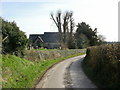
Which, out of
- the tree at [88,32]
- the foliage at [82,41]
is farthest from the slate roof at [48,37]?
the foliage at [82,41]

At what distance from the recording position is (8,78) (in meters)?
13.2

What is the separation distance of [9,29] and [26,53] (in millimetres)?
3935

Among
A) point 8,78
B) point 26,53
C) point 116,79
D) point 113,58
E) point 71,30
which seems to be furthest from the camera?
point 71,30

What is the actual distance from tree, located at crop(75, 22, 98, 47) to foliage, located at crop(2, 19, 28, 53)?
37749 mm

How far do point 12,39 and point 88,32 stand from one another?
4185 centimetres

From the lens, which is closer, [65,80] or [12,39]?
[65,80]

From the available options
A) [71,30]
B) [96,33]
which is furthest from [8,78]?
[96,33]

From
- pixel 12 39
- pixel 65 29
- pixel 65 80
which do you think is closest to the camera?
pixel 65 80

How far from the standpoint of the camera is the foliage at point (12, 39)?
21703mm

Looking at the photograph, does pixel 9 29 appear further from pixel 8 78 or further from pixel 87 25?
Result: pixel 87 25

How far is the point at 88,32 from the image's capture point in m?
61.3

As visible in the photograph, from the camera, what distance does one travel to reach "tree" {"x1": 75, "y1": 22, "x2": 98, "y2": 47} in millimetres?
60013

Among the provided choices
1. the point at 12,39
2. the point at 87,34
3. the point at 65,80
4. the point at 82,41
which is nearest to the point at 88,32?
the point at 87,34

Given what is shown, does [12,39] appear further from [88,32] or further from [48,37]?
[48,37]
